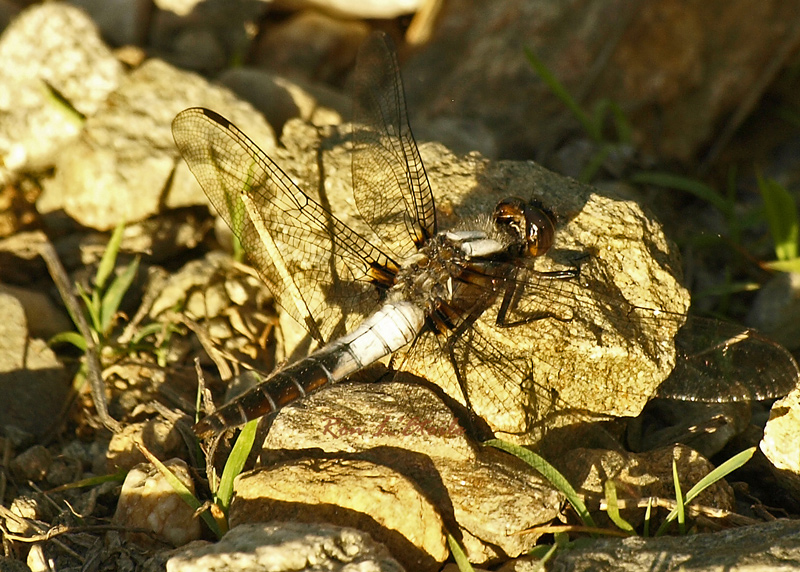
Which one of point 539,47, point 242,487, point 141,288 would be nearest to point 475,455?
point 242,487

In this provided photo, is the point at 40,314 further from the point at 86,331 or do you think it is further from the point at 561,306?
the point at 561,306

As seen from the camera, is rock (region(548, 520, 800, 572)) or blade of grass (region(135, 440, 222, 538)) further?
blade of grass (region(135, 440, 222, 538))

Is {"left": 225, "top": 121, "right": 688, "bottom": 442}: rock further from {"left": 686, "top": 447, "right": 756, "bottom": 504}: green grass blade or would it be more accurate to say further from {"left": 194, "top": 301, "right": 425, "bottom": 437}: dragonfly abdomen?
{"left": 686, "top": 447, "right": 756, "bottom": 504}: green grass blade

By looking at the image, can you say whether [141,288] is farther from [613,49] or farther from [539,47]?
[613,49]

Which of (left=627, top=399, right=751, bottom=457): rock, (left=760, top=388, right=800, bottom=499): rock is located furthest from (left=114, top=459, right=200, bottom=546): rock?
(left=760, top=388, right=800, bottom=499): rock

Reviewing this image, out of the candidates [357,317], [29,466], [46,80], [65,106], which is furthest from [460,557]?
[46,80]
